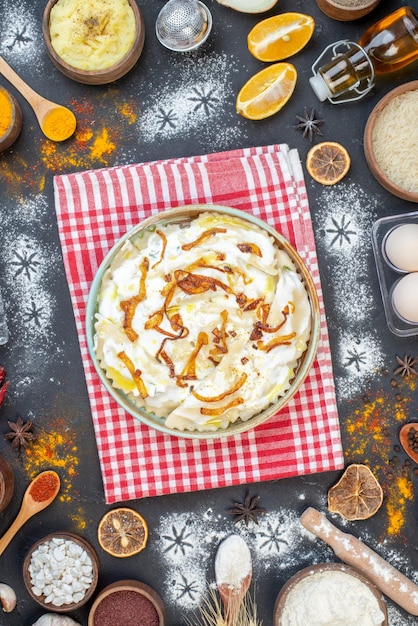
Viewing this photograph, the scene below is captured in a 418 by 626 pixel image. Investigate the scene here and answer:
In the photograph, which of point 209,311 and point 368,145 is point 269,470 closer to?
point 209,311

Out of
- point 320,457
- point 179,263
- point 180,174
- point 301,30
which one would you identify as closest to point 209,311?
point 179,263

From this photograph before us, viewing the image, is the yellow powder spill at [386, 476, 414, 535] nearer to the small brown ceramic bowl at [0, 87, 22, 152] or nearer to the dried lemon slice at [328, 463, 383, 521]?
the dried lemon slice at [328, 463, 383, 521]

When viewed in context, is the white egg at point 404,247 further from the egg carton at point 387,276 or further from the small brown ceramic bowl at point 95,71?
the small brown ceramic bowl at point 95,71

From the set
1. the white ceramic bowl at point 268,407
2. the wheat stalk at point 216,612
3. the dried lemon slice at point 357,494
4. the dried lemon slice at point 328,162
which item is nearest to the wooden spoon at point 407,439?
the dried lemon slice at point 357,494

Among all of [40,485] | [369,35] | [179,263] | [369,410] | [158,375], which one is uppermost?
[369,35]

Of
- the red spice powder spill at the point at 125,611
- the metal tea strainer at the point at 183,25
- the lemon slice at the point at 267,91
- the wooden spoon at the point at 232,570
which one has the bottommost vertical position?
the wooden spoon at the point at 232,570

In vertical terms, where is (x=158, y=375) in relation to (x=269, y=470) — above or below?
above
